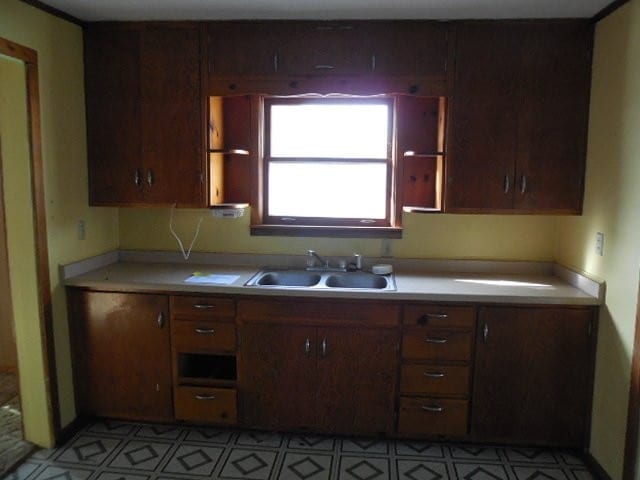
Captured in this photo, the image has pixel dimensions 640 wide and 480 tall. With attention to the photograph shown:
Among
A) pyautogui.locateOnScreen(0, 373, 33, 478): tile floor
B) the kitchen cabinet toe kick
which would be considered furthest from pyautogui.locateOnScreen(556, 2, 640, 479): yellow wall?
pyautogui.locateOnScreen(0, 373, 33, 478): tile floor

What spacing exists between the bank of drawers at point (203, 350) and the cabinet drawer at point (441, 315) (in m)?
0.98

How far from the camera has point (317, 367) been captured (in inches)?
101

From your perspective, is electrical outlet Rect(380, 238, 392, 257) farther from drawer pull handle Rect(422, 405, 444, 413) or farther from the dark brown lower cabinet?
drawer pull handle Rect(422, 405, 444, 413)

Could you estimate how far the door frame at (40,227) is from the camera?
2.35 metres

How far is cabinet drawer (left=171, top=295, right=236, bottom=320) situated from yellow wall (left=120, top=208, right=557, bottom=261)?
621 millimetres

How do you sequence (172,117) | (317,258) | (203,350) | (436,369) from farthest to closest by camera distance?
(317,258) → (172,117) → (203,350) → (436,369)

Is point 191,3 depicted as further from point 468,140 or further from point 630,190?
point 630,190

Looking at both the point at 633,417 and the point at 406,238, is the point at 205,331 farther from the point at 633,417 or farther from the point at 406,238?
the point at 633,417

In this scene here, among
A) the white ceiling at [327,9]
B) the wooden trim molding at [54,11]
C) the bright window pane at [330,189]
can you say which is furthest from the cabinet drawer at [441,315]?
the wooden trim molding at [54,11]

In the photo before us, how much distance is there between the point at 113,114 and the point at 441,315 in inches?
86.4

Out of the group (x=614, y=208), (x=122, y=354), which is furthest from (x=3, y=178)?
(x=614, y=208)

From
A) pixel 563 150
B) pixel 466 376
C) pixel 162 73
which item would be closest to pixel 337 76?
pixel 162 73

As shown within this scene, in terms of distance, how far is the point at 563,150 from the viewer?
102 inches

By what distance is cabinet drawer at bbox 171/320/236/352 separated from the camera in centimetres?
260
